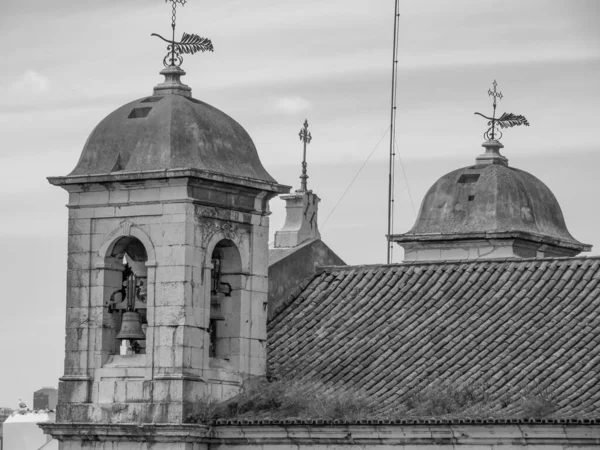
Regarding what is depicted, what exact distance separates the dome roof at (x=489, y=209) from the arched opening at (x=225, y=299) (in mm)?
9408

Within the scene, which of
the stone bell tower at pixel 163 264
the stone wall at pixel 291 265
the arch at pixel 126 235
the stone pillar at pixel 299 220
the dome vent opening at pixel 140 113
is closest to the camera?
the stone bell tower at pixel 163 264

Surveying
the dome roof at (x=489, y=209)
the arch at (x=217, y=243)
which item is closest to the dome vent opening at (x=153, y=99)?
the arch at (x=217, y=243)

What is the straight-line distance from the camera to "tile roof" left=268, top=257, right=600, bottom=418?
29406 millimetres

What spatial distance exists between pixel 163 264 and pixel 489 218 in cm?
1152

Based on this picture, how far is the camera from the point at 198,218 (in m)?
31.3

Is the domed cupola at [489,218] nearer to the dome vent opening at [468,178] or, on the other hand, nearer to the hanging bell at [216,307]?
the dome vent opening at [468,178]

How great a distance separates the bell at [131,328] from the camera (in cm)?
3173

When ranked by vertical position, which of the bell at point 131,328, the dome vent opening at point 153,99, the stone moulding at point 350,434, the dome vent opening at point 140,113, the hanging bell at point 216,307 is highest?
the dome vent opening at point 153,99

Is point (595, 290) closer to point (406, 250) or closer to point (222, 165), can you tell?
point (222, 165)

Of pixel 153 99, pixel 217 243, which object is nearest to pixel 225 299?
pixel 217 243

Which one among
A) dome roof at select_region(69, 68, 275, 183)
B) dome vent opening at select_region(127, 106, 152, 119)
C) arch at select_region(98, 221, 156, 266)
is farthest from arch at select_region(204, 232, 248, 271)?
dome vent opening at select_region(127, 106, 152, 119)

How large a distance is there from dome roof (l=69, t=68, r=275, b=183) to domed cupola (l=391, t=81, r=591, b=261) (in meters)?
9.15

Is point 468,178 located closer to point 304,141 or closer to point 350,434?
point 304,141

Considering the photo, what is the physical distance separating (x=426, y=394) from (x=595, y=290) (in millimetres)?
3522
